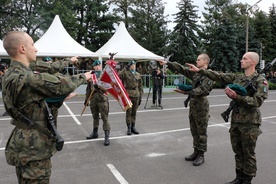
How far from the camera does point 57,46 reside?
16.5 m

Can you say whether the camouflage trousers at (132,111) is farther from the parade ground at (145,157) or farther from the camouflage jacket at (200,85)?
the camouflage jacket at (200,85)

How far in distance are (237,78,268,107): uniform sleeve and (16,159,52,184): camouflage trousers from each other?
8.77 ft

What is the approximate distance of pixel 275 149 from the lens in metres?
5.74

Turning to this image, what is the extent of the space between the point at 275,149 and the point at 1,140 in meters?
6.74

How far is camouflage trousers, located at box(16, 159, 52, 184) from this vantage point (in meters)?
2.42

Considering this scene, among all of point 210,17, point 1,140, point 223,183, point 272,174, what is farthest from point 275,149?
point 210,17

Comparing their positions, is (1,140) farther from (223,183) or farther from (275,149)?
(275,149)

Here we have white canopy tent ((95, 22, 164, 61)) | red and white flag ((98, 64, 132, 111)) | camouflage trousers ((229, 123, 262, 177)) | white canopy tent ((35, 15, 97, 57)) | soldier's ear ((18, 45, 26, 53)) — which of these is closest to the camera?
soldier's ear ((18, 45, 26, 53))

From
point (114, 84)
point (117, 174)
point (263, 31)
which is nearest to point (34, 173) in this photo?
point (117, 174)

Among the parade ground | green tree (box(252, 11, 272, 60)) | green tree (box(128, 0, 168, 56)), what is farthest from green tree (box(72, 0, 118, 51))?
the parade ground

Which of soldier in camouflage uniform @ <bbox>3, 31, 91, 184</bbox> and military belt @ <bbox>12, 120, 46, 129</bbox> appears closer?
soldier in camouflage uniform @ <bbox>3, 31, 91, 184</bbox>

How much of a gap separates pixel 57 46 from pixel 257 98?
15.2 m

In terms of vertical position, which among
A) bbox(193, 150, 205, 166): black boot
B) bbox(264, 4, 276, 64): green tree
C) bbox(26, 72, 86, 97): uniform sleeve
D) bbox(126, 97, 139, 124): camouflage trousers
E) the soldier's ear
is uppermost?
bbox(264, 4, 276, 64): green tree

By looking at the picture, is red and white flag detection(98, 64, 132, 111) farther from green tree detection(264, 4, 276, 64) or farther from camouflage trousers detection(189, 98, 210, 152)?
green tree detection(264, 4, 276, 64)
